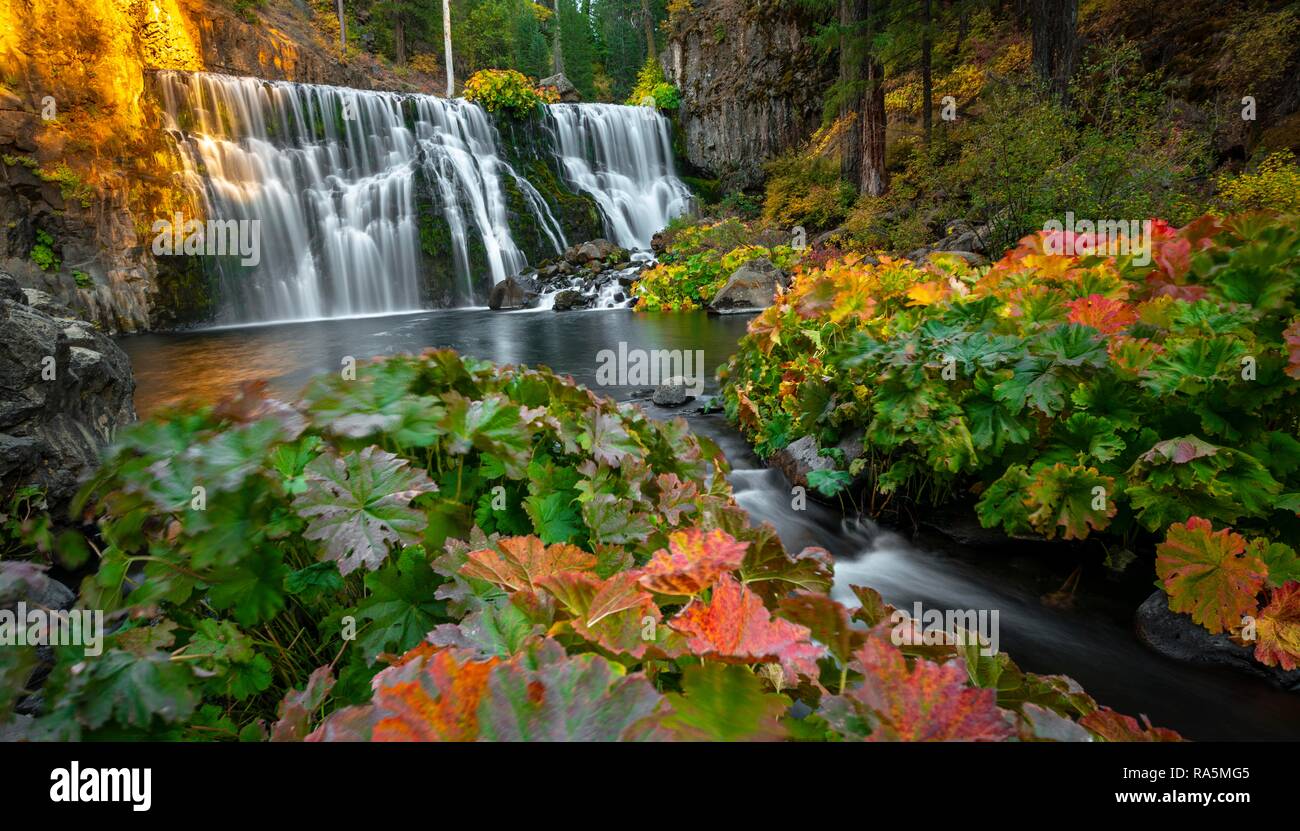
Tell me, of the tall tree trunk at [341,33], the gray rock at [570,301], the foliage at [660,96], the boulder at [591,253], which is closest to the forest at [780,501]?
the gray rock at [570,301]

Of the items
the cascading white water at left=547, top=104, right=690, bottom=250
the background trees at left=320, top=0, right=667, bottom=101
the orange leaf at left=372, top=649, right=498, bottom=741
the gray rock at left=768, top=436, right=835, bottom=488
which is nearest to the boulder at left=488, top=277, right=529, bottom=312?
the cascading white water at left=547, top=104, right=690, bottom=250

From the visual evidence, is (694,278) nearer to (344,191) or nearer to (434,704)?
(344,191)

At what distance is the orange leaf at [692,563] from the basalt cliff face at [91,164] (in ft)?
56.2

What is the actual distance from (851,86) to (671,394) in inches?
509

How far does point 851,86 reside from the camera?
15.5 m

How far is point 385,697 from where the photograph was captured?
22.5 inches

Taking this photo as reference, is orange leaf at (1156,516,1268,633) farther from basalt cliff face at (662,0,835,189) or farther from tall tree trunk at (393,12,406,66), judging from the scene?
tall tree trunk at (393,12,406,66)

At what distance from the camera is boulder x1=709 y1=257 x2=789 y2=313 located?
14406 mm

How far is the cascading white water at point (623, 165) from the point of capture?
2430 cm

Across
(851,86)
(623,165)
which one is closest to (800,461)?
(851,86)

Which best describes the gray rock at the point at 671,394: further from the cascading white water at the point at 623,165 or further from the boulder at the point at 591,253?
the cascading white water at the point at 623,165

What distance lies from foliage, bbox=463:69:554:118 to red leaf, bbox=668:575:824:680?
25.8m
